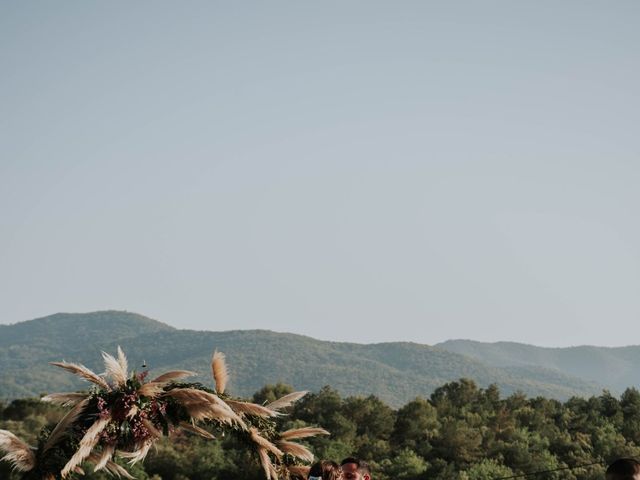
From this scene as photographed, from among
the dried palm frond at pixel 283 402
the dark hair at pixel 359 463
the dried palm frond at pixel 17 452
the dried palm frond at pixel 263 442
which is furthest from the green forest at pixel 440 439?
the dark hair at pixel 359 463

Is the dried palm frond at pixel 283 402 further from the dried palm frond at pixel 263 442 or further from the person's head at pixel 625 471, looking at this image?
the person's head at pixel 625 471

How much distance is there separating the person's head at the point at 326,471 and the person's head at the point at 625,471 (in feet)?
9.95

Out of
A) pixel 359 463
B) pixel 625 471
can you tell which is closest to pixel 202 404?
pixel 359 463

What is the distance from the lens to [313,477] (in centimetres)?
815

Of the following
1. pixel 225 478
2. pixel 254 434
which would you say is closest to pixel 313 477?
pixel 254 434

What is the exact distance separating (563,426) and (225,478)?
875 inches

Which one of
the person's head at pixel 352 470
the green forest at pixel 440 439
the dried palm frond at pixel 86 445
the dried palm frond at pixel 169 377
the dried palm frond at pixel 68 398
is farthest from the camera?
the green forest at pixel 440 439

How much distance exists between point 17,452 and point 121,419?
104 centimetres

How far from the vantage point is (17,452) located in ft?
28.7

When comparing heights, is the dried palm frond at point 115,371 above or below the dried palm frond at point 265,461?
above

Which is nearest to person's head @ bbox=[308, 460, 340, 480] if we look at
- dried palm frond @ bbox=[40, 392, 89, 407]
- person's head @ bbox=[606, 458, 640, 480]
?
dried palm frond @ bbox=[40, 392, 89, 407]

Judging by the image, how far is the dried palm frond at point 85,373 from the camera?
29.6ft

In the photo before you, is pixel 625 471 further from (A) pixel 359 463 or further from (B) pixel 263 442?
(B) pixel 263 442

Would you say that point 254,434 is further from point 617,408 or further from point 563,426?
point 617,408
